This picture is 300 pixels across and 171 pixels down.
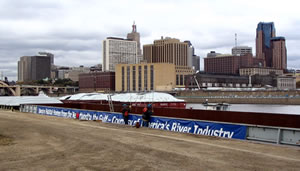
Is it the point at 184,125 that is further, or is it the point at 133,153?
the point at 184,125

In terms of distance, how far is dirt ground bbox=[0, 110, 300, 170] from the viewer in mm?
14258

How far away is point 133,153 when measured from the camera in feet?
54.9

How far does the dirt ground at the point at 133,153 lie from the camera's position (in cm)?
1426

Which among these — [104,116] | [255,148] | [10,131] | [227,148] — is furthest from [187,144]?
[104,116]

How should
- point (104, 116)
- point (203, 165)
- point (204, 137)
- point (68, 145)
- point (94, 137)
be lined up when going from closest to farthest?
point (203, 165), point (68, 145), point (94, 137), point (204, 137), point (104, 116)

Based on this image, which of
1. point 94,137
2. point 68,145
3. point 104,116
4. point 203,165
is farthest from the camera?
point 104,116

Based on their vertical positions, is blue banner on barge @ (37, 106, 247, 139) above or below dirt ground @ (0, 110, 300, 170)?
above

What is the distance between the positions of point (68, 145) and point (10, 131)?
26.7 ft

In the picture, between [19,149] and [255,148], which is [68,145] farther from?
[255,148]

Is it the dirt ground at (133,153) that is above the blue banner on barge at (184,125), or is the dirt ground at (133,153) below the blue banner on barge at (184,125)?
below

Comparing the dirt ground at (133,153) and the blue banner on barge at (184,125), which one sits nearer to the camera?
the dirt ground at (133,153)

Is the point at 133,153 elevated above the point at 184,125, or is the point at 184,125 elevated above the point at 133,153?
the point at 184,125

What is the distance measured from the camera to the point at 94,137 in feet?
72.8

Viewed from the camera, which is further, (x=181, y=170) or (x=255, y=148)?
(x=255, y=148)
